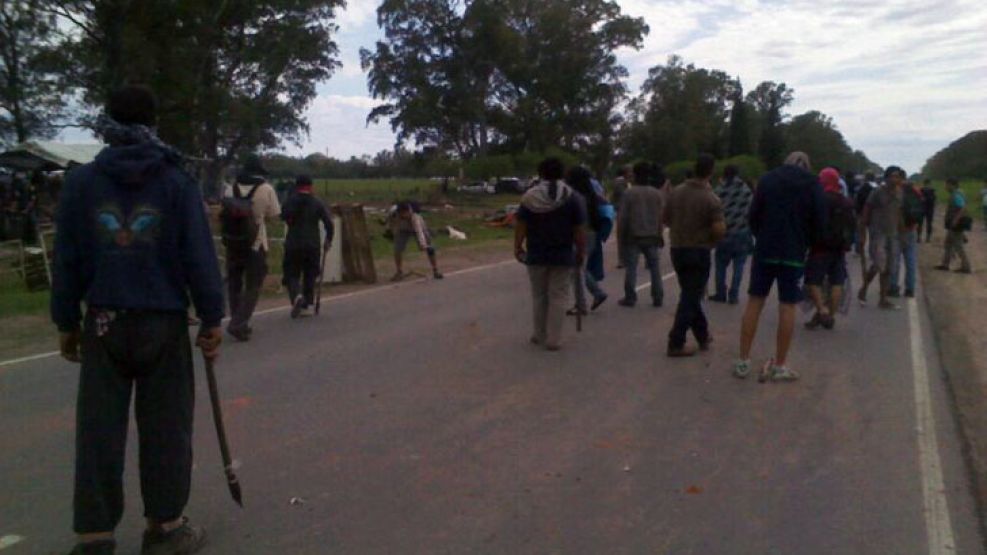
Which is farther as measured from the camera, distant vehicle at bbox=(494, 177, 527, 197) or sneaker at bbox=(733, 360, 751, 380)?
distant vehicle at bbox=(494, 177, 527, 197)

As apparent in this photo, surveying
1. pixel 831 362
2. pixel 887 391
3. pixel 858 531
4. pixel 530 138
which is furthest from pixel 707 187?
pixel 530 138

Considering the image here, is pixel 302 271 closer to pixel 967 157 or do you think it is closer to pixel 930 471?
pixel 930 471

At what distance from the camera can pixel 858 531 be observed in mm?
5078

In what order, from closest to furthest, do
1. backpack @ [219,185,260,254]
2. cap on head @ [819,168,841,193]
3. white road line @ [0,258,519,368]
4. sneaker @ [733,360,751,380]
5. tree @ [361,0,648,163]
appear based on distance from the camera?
sneaker @ [733,360,751,380] → white road line @ [0,258,519,368] → backpack @ [219,185,260,254] → cap on head @ [819,168,841,193] → tree @ [361,0,648,163]

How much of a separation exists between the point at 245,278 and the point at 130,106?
20.9ft

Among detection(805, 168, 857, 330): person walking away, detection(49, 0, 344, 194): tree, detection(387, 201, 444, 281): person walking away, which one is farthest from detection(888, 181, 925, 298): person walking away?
detection(49, 0, 344, 194): tree

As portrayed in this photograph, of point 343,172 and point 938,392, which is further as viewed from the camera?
point 343,172

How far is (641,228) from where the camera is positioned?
13062 millimetres

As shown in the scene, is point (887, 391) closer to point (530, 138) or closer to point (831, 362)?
point (831, 362)

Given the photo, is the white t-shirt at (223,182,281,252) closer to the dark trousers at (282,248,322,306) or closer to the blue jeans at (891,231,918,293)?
the dark trousers at (282,248,322,306)

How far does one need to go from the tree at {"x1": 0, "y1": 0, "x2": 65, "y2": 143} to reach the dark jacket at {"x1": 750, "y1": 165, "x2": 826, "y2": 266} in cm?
3160

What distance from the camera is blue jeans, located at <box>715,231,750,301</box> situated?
13.2 m

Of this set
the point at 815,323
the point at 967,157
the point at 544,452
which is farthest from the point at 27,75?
the point at 967,157

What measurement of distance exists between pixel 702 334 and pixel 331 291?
7.33 metres
